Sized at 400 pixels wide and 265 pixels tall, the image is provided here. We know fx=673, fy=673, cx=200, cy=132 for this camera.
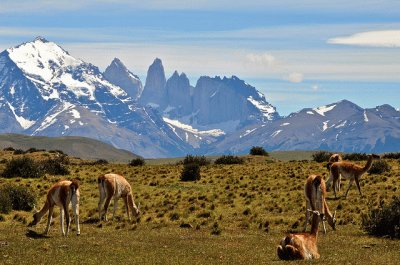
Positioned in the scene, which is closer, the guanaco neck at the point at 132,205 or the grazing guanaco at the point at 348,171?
the guanaco neck at the point at 132,205

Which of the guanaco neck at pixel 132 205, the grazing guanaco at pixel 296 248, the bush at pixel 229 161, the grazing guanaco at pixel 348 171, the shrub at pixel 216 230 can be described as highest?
the bush at pixel 229 161

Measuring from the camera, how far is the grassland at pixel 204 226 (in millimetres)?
23406

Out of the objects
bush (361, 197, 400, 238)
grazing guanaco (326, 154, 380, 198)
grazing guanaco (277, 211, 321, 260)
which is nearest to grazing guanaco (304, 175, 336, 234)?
bush (361, 197, 400, 238)

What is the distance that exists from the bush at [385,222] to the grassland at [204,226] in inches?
23.7

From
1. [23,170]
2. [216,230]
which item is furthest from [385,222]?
[23,170]

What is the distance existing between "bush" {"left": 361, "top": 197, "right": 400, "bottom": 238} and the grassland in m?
0.60

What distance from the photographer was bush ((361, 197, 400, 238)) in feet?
93.3

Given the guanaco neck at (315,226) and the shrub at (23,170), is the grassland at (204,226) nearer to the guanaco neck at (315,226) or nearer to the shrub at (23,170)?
the guanaco neck at (315,226)

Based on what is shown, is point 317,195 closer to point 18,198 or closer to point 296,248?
point 296,248

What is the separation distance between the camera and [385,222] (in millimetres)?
28875

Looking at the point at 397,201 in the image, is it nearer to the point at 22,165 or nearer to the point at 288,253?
the point at 288,253

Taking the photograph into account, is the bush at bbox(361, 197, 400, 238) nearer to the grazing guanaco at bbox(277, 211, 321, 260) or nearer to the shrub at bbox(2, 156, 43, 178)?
the grazing guanaco at bbox(277, 211, 321, 260)

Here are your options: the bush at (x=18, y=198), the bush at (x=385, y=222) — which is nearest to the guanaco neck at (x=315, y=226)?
the bush at (x=385, y=222)

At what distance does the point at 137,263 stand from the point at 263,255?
14.9 ft
